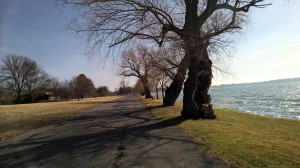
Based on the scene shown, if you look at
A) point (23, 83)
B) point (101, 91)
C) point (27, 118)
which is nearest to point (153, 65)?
point (27, 118)

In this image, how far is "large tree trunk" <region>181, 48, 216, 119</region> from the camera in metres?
17.4

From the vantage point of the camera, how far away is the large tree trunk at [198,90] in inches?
687

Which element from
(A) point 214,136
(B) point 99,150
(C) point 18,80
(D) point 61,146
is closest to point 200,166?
(B) point 99,150

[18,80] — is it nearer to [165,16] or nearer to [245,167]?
[165,16]

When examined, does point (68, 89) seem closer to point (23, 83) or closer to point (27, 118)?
point (23, 83)

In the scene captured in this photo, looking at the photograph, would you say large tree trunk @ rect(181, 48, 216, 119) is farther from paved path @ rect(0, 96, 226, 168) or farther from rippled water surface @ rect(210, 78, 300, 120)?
rippled water surface @ rect(210, 78, 300, 120)

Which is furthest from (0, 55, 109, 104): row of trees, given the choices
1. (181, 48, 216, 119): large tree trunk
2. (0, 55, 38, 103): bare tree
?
(181, 48, 216, 119): large tree trunk

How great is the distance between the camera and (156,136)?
11.0 meters

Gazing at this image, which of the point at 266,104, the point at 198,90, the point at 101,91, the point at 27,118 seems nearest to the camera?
the point at 198,90

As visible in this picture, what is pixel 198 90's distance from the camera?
18172 millimetres

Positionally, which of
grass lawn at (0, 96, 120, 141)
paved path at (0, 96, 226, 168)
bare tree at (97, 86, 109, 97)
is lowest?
paved path at (0, 96, 226, 168)

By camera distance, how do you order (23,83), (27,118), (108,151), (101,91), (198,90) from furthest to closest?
(101,91) → (23,83) → (27,118) → (198,90) → (108,151)

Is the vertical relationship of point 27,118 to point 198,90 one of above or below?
below

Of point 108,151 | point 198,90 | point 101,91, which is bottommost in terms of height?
point 108,151
